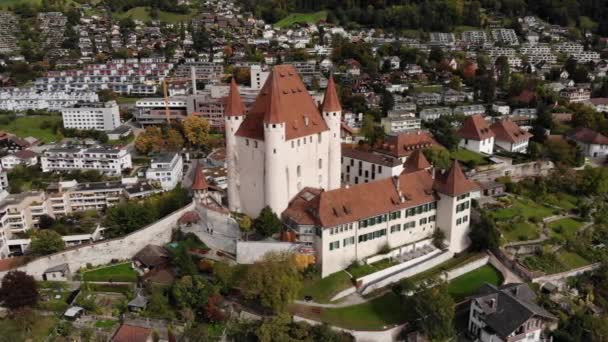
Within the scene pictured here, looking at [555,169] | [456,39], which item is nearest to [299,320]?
[555,169]

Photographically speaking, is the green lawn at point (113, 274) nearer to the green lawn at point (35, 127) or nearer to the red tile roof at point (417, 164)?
the red tile roof at point (417, 164)

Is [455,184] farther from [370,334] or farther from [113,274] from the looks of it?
[113,274]

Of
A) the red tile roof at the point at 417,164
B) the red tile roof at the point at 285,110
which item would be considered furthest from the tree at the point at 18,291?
the red tile roof at the point at 417,164

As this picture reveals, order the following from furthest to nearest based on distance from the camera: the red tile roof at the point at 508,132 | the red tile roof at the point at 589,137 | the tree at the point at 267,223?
1. the red tile roof at the point at 589,137
2. the red tile roof at the point at 508,132
3. the tree at the point at 267,223

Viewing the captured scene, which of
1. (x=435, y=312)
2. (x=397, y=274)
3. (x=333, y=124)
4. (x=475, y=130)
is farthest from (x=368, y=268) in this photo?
(x=475, y=130)

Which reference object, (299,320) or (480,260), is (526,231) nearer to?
(480,260)
